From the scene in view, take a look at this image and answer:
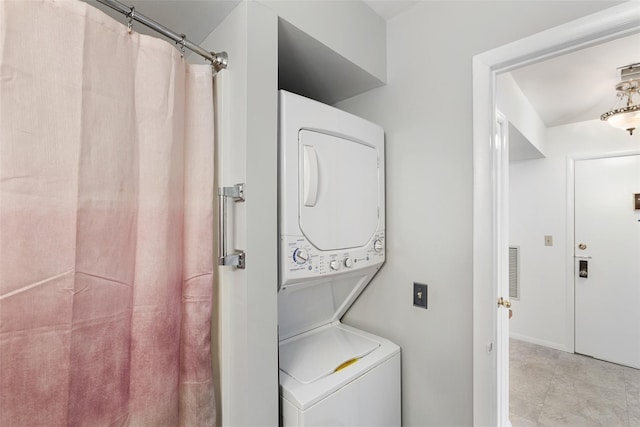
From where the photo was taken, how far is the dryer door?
1180mm

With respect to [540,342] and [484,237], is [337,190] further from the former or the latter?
[540,342]

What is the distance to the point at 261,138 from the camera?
1057 mm

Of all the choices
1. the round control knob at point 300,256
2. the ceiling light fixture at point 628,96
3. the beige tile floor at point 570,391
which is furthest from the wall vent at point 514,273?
the round control knob at point 300,256

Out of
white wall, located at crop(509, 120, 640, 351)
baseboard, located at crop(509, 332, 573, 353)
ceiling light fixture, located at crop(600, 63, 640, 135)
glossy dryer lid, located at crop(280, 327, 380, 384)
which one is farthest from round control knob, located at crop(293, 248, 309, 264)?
baseboard, located at crop(509, 332, 573, 353)

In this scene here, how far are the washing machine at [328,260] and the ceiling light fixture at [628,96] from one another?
2.17 meters

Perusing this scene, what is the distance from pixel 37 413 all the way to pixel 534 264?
4568mm

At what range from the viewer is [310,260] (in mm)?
1183

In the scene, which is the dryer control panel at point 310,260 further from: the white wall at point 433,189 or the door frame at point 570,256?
the door frame at point 570,256

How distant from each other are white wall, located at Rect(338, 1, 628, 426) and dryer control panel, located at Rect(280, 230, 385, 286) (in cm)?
33

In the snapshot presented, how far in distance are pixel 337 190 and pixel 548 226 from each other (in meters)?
3.59

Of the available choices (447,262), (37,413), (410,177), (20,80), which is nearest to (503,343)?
(447,262)

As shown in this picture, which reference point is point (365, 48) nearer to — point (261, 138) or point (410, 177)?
point (410, 177)

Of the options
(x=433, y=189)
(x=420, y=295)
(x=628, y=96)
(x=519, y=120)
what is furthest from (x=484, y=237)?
(x=628, y=96)

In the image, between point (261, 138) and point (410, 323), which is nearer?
point (261, 138)
